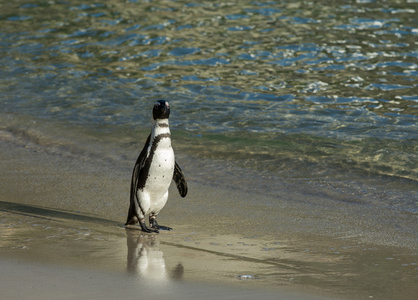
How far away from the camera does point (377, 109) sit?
8.95 meters

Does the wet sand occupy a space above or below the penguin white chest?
below

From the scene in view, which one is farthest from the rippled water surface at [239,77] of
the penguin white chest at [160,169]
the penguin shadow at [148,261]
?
the penguin shadow at [148,261]

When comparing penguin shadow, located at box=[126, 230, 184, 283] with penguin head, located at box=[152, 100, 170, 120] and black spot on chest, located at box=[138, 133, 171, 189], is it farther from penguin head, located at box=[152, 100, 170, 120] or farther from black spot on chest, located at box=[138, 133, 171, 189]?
penguin head, located at box=[152, 100, 170, 120]

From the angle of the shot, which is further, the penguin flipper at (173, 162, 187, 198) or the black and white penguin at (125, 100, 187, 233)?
the penguin flipper at (173, 162, 187, 198)

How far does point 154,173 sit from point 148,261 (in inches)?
37.4

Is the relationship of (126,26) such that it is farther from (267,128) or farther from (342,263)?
(342,263)

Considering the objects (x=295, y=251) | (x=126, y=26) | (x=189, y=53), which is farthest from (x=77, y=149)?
(x=126, y=26)

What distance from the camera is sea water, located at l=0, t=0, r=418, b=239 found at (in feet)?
22.3

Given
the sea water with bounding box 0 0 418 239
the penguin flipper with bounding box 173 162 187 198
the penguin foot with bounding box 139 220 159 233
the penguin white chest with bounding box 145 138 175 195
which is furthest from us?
the sea water with bounding box 0 0 418 239

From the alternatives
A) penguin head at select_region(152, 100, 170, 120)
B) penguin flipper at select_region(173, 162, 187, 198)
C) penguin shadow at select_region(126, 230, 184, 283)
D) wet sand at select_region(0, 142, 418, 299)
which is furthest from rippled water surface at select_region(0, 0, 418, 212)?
penguin shadow at select_region(126, 230, 184, 283)

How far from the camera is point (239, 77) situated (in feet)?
35.3

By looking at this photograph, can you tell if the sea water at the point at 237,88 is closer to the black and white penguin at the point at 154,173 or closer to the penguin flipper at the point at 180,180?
the penguin flipper at the point at 180,180

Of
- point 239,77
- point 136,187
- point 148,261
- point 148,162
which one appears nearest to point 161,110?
point 148,162

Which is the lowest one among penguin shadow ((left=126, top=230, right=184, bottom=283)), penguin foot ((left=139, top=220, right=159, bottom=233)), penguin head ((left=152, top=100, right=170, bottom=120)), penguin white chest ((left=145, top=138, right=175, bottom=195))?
penguin foot ((left=139, top=220, right=159, bottom=233))
